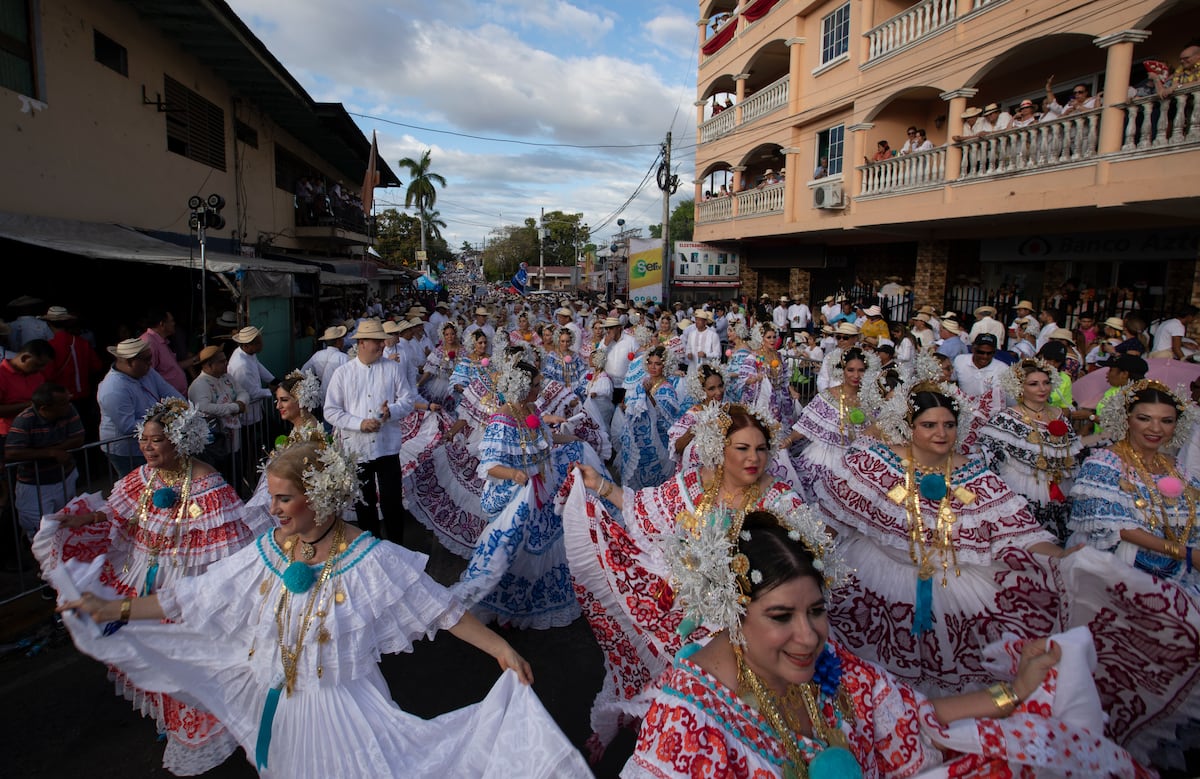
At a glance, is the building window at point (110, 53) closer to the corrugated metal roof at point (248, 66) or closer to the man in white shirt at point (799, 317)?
the corrugated metal roof at point (248, 66)

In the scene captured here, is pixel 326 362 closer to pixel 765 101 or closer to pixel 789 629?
pixel 789 629

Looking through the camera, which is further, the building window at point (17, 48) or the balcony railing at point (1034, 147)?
the balcony railing at point (1034, 147)

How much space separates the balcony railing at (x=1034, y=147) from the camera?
37.3 ft

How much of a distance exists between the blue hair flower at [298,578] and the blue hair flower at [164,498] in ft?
5.33

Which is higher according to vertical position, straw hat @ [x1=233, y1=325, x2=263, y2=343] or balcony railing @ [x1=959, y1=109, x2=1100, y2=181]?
balcony railing @ [x1=959, y1=109, x2=1100, y2=181]

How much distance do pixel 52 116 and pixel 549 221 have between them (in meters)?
90.4

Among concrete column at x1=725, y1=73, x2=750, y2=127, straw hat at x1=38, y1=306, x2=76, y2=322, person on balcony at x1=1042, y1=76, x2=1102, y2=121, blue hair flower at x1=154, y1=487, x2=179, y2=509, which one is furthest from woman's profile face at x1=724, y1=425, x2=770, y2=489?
concrete column at x1=725, y1=73, x2=750, y2=127

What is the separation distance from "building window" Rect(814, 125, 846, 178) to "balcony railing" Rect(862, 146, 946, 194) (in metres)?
1.89

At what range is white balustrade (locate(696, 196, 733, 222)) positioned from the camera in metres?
25.4

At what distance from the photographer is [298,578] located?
9.46ft

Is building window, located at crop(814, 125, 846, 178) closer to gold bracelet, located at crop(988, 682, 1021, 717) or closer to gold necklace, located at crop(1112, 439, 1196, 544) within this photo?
gold necklace, located at crop(1112, 439, 1196, 544)

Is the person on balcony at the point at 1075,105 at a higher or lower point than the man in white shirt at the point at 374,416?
higher

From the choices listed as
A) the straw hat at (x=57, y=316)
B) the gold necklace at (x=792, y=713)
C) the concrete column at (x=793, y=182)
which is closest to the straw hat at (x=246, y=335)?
the straw hat at (x=57, y=316)

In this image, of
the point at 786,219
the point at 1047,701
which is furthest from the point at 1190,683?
the point at 786,219
